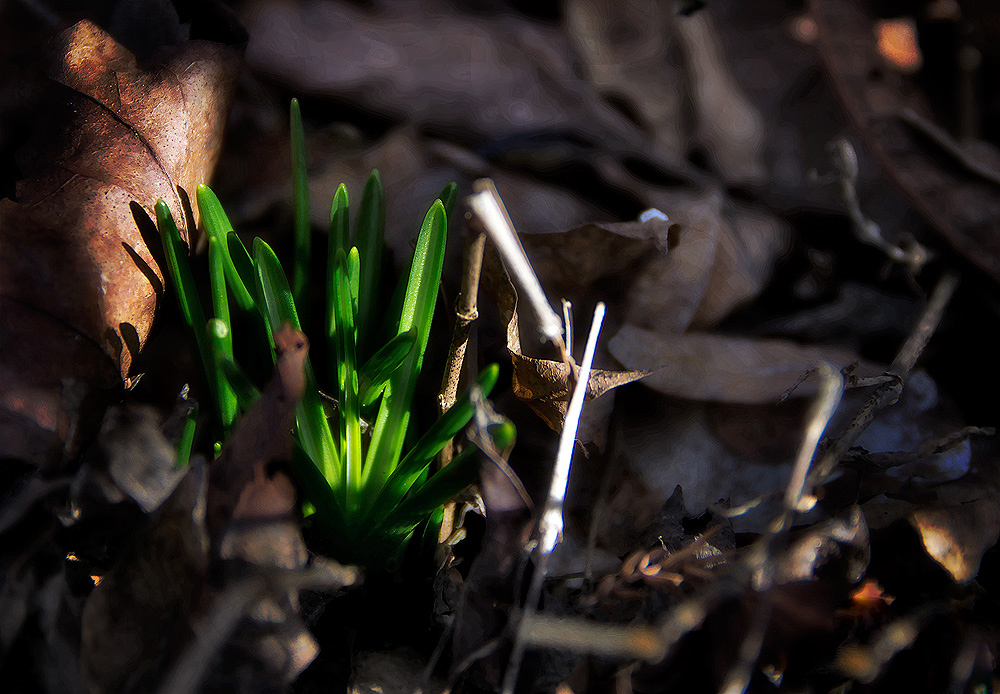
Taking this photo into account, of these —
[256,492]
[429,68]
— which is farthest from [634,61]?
[256,492]

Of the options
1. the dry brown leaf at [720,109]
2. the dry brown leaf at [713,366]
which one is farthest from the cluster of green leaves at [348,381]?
the dry brown leaf at [720,109]

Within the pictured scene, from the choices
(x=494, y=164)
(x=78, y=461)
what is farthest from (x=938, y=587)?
(x=78, y=461)

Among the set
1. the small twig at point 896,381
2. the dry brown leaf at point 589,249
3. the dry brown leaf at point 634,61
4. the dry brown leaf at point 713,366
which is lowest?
the dry brown leaf at point 713,366

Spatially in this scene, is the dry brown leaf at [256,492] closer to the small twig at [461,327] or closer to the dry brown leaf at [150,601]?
the dry brown leaf at [150,601]

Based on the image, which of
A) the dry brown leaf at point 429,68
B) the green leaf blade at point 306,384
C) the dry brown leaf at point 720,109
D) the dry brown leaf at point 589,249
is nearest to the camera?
the green leaf blade at point 306,384

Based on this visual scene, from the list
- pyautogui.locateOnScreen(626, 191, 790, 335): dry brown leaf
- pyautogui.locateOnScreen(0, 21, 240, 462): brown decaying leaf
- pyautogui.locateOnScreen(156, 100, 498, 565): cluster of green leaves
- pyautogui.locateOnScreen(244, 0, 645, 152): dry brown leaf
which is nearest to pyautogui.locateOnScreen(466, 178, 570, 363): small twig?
pyautogui.locateOnScreen(156, 100, 498, 565): cluster of green leaves

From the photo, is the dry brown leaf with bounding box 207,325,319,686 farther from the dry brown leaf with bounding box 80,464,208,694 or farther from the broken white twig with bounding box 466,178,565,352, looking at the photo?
the broken white twig with bounding box 466,178,565,352
